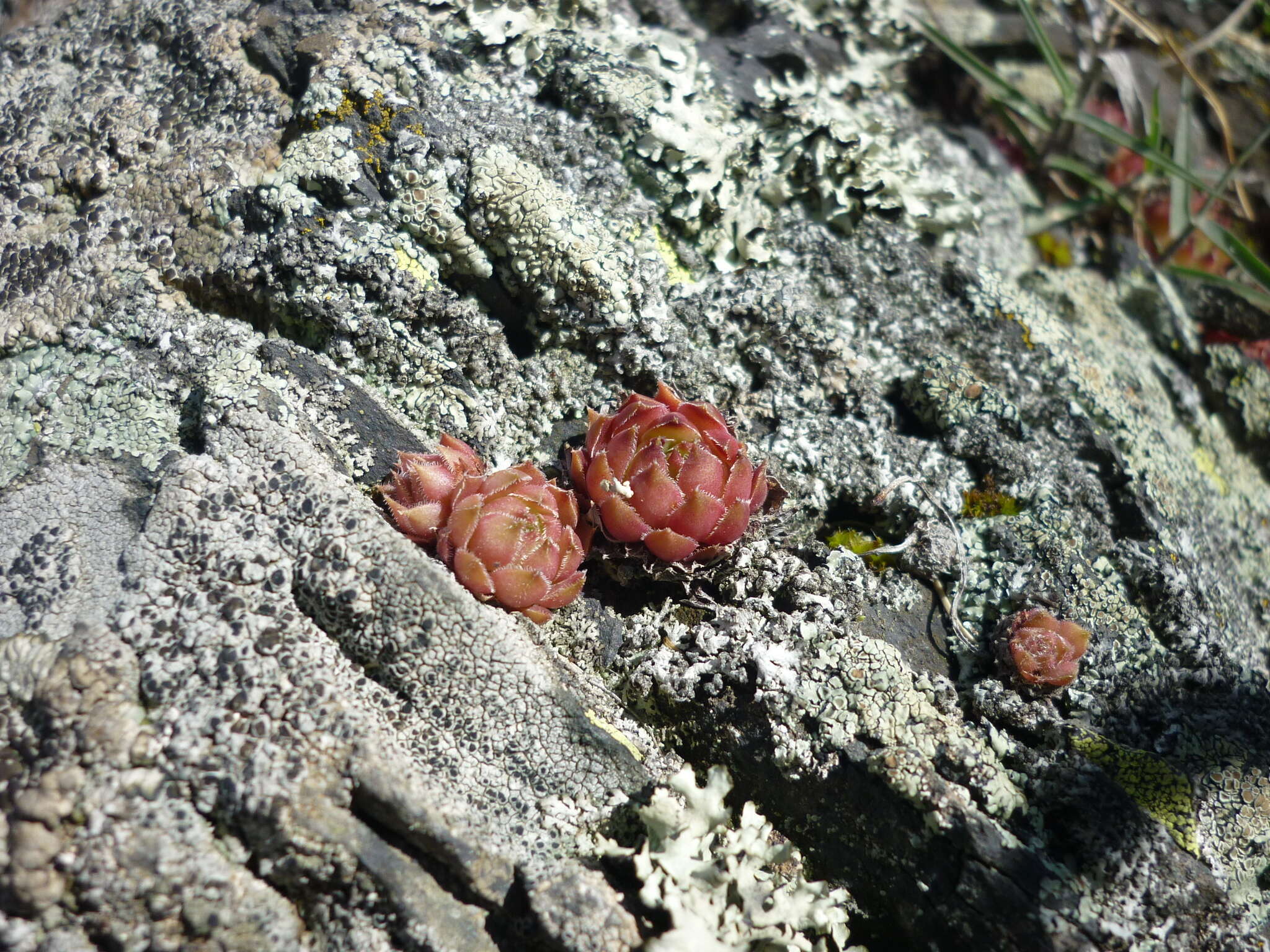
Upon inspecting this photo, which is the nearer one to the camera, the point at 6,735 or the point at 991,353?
the point at 6,735

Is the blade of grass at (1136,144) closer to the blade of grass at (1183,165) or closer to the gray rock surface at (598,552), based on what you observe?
the blade of grass at (1183,165)

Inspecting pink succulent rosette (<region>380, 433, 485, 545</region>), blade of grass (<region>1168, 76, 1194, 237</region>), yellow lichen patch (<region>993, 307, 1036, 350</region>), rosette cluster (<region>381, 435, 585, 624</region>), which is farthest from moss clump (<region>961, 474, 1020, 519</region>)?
blade of grass (<region>1168, 76, 1194, 237</region>)

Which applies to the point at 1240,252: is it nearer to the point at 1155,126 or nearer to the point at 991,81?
the point at 1155,126

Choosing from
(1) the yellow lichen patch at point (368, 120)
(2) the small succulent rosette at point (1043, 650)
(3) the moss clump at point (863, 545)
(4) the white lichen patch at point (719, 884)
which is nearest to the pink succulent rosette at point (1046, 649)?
(2) the small succulent rosette at point (1043, 650)

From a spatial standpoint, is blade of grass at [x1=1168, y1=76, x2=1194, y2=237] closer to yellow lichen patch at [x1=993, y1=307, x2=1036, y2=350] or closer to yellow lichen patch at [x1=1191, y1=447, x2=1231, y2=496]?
A: yellow lichen patch at [x1=1191, y1=447, x2=1231, y2=496]

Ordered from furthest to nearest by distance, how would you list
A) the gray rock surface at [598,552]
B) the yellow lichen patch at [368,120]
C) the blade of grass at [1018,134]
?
the blade of grass at [1018,134]
the yellow lichen patch at [368,120]
the gray rock surface at [598,552]

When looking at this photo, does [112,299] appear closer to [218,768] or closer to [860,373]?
[218,768]

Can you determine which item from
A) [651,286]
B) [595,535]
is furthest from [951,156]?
[595,535]
